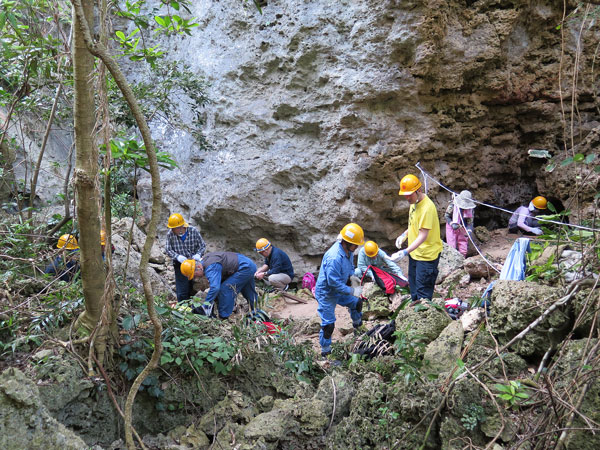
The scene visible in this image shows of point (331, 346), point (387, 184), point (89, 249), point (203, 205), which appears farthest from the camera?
point (203, 205)

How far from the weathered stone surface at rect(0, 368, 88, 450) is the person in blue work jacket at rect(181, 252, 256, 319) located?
303 cm

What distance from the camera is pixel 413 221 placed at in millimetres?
5164

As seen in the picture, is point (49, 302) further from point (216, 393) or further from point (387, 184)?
point (387, 184)

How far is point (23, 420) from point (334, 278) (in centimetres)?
334

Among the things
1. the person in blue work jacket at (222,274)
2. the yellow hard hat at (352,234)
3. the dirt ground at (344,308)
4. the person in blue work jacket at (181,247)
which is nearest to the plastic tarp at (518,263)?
the dirt ground at (344,308)

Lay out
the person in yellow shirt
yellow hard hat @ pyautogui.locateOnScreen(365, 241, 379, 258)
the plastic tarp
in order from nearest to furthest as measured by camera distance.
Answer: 1. the plastic tarp
2. the person in yellow shirt
3. yellow hard hat @ pyautogui.locateOnScreen(365, 241, 379, 258)

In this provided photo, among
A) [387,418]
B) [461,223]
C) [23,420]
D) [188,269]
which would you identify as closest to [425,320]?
[387,418]

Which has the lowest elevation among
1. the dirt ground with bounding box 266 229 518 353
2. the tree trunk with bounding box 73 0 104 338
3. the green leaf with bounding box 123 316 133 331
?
Answer: the dirt ground with bounding box 266 229 518 353

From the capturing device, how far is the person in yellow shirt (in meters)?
4.96

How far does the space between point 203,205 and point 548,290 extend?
6627mm

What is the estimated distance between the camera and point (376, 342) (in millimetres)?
4344

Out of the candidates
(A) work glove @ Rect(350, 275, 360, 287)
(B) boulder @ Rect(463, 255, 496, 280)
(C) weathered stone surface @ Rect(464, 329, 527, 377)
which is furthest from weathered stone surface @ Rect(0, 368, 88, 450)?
(B) boulder @ Rect(463, 255, 496, 280)

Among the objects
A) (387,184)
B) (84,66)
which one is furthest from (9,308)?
(387,184)

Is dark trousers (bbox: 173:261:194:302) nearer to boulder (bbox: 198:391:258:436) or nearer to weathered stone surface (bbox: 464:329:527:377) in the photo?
boulder (bbox: 198:391:258:436)
